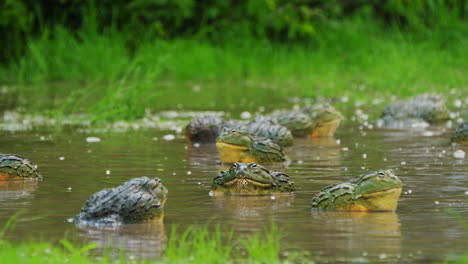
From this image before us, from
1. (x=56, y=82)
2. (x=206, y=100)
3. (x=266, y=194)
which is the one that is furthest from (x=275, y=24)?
(x=266, y=194)

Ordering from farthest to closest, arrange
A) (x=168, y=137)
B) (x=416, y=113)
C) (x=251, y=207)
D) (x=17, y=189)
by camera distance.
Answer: (x=416, y=113) < (x=168, y=137) < (x=17, y=189) < (x=251, y=207)

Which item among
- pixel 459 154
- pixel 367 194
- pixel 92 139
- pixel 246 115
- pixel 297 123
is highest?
pixel 246 115

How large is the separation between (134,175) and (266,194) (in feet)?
5.60

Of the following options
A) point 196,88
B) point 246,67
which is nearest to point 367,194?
point 196,88

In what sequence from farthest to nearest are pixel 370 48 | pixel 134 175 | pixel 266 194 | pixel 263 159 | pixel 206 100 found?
pixel 370 48
pixel 206 100
pixel 263 159
pixel 134 175
pixel 266 194

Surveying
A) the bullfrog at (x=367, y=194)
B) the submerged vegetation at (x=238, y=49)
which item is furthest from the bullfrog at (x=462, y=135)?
the submerged vegetation at (x=238, y=49)

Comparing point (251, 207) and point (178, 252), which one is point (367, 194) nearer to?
point (251, 207)

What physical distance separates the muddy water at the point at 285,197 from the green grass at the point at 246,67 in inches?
185

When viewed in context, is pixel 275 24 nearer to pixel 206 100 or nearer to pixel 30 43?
pixel 30 43

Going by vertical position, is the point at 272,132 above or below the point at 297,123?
below

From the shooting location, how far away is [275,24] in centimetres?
2667

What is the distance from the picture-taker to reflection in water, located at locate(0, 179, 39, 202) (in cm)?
805

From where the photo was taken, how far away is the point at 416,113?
14.3 metres

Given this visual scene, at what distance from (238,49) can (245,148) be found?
1594 centimetres
